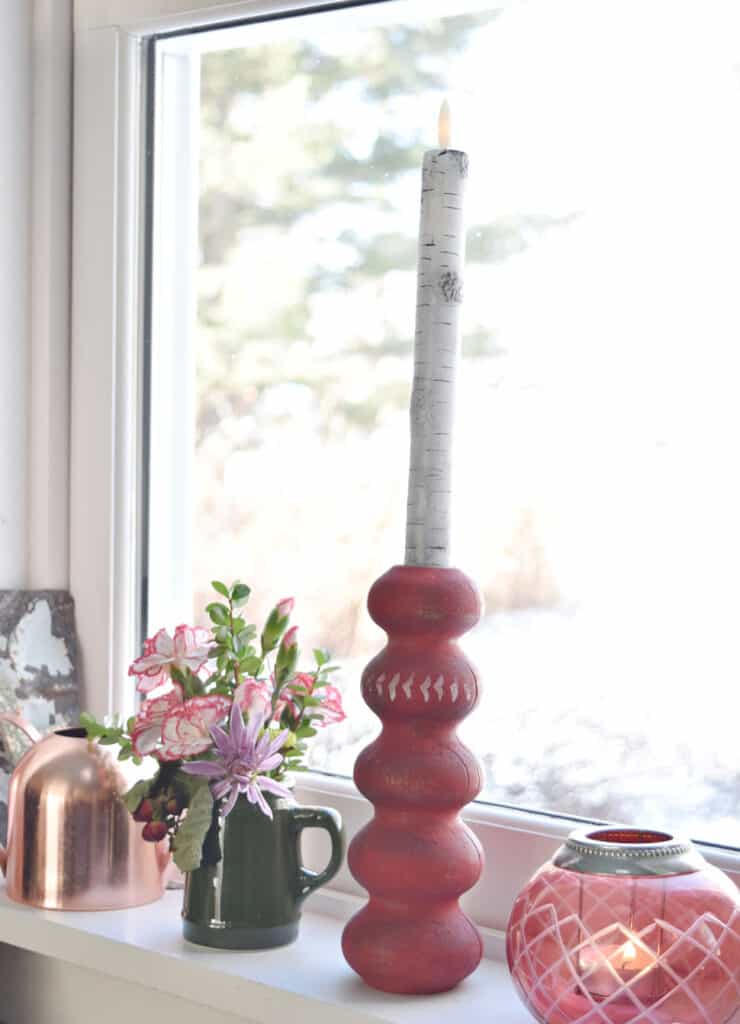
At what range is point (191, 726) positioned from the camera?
0.90m

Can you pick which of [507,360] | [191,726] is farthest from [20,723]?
[507,360]

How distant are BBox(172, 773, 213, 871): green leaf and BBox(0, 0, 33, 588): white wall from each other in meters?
0.38

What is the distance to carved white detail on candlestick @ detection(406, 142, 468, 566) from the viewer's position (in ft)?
2.80

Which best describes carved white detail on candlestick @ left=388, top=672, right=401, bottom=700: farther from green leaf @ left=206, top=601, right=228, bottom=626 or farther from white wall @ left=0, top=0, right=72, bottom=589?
white wall @ left=0, top=0, right=72, bottom=589

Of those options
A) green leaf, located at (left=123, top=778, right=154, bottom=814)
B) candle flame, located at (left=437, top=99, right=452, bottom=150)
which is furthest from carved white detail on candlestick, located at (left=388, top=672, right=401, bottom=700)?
candle flame, located at (left=437, top=99, right=452, bottom=150)

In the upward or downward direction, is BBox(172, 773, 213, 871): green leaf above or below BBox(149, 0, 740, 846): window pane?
below

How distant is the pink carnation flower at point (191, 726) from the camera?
0.90 meters

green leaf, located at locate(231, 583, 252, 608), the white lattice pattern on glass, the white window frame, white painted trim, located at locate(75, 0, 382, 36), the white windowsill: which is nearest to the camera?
the white lattice pattern on glass

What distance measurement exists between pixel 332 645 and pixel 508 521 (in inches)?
7.7

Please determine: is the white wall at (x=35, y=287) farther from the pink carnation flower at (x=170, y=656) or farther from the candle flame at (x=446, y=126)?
the candle flame at (x=446, y=126)

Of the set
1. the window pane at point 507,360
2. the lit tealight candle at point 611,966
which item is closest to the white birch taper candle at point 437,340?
the window pane at point 507,360

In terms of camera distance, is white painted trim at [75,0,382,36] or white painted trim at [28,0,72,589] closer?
white painted trim at [75,0,382,36]

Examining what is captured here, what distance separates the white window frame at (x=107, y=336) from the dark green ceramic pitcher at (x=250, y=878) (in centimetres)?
30

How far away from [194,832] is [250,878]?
6cm
